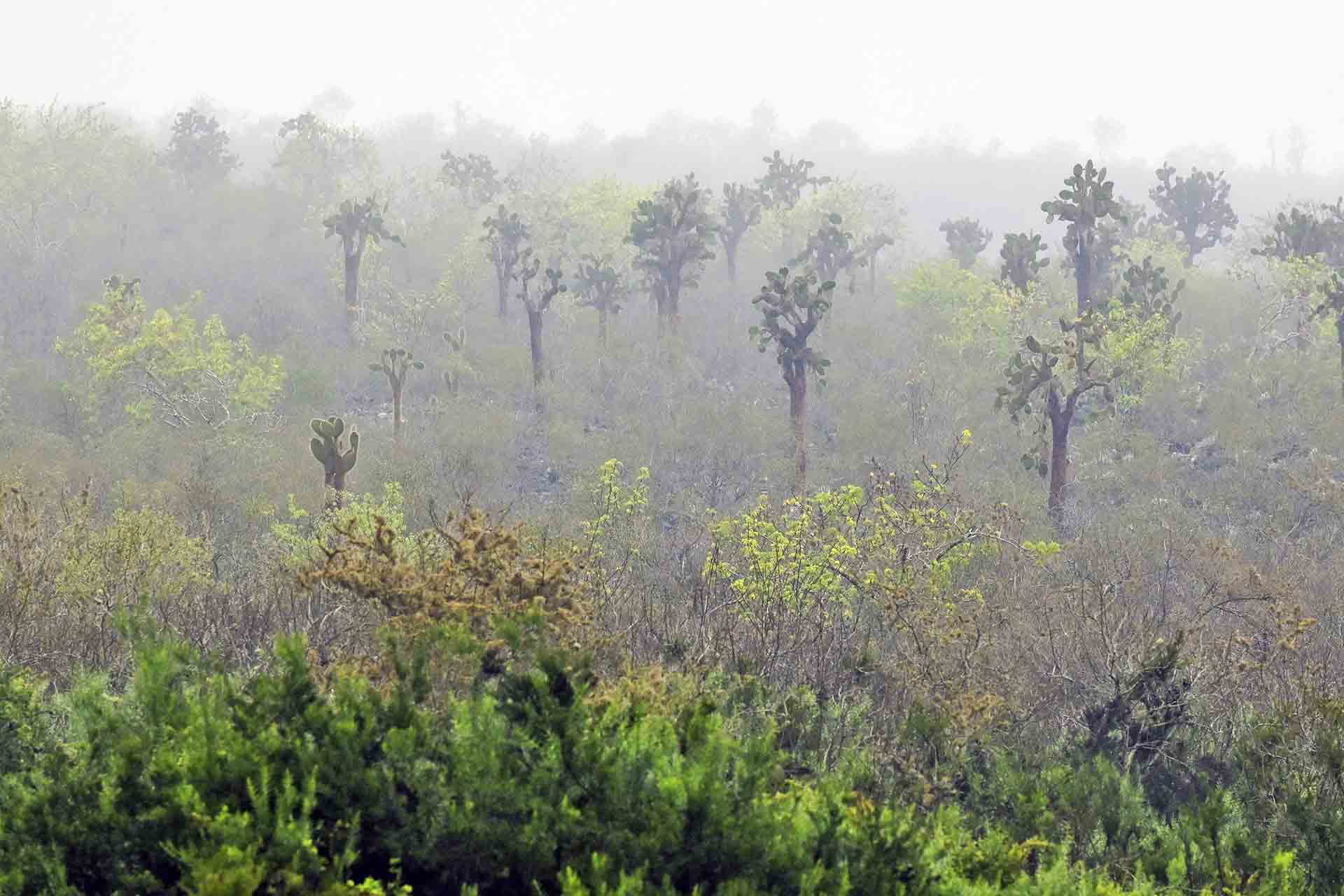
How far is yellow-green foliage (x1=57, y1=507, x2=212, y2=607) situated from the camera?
46.9 feet

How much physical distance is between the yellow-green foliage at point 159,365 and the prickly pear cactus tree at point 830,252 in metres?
20.7

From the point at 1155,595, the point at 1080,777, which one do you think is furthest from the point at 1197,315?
the point at 1080,777

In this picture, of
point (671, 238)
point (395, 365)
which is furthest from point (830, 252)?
point (395, 365)

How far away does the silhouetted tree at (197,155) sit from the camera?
51438 mm

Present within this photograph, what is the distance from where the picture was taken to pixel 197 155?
51594 mm

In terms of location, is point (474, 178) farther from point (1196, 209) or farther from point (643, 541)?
point (643, 541)

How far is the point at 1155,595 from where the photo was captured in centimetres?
1945

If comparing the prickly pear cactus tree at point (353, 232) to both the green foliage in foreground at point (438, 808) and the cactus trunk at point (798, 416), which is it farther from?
the green foliage in foreground at point (438, 808)

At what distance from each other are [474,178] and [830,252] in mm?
20734

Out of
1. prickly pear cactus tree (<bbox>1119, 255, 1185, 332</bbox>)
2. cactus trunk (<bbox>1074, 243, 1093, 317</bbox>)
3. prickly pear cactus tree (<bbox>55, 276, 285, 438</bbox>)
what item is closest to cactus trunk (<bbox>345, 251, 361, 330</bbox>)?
prickly pear cactus tree (<bbox>55, 276, 285, 438</bbox>)

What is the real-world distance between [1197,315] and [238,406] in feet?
112

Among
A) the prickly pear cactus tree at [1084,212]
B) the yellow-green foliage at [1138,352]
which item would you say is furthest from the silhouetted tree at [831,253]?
the yellow-green foliage at [1138,352]

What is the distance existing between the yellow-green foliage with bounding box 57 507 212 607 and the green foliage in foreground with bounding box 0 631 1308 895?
7166mm

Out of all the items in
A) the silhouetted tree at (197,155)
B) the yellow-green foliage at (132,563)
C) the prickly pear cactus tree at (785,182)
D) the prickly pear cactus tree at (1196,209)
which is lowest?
the yellow-green foliage at (132,563)
